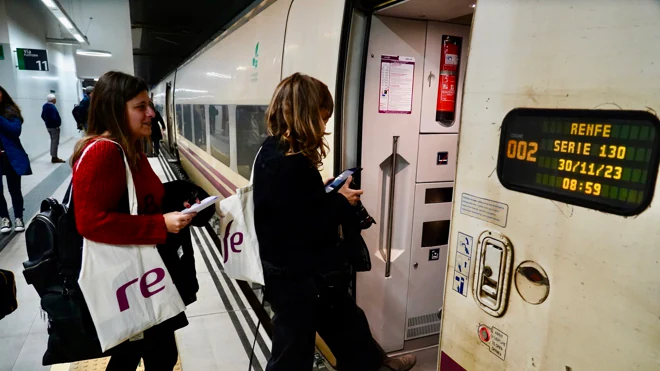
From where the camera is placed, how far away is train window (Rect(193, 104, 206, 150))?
612 cm

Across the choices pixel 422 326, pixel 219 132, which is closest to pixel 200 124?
pixel 219 132

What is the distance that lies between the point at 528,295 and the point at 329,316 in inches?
44.4

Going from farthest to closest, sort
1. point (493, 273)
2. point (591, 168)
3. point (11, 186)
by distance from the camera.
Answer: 1. point (11, 186)
2. point (493, 273)
3. point (591, 168)

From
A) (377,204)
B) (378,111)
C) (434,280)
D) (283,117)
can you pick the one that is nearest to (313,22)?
(378,111)

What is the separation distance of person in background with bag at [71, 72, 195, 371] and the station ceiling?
2.58m

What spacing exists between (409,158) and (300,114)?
0.87 metres

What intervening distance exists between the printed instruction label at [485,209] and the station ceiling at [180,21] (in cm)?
331

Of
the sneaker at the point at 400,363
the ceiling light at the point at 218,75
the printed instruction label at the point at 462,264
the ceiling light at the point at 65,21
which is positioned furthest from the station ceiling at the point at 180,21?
the printed instruction label at the point at 462,264

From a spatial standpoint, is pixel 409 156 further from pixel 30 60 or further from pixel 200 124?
pixel 30 60

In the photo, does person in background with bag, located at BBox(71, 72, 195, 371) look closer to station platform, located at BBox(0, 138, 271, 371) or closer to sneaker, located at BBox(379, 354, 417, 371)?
station platform, located at BBox(0, 138, 271, 371)

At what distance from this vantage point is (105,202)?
1523 mm

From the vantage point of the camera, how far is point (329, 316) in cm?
202

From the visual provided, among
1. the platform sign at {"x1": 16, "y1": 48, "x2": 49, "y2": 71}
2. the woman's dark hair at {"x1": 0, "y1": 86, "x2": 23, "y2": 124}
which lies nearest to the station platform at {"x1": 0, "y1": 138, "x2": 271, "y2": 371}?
the woman's dark hair at {"x1": 0, "y1": 86, "x2": 23, "y2": 124}

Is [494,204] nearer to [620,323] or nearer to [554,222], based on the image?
[554,222]
